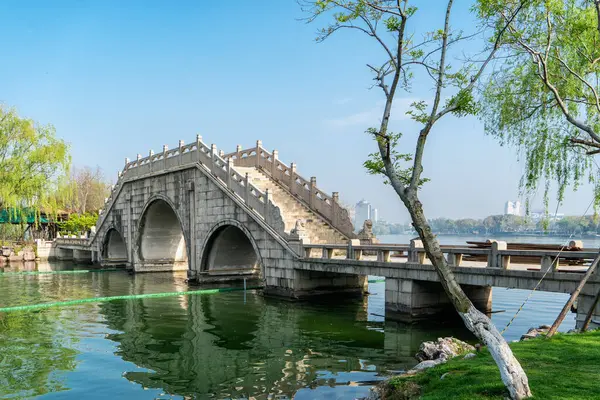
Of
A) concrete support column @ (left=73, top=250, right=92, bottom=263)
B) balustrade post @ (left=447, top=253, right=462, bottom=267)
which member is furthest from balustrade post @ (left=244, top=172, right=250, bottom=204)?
concrete support column @ (left=73, top=250, right=92, bottom=263)

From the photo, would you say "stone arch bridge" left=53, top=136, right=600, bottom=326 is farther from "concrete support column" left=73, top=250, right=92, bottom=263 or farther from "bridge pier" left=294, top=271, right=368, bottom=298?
"concrete support column" left=73, top=250, right=92, bottom=263

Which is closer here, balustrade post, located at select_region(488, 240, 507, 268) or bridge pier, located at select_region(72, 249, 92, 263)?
balustrade post, located at select_region(488, 240, 507, 268)

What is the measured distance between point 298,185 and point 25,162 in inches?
947

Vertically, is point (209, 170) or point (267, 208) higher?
point (209, 170)

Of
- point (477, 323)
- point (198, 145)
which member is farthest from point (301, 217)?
point (477, 323)

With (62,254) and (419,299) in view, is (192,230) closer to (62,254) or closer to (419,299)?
(419,299)

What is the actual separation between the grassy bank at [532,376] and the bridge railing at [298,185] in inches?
491

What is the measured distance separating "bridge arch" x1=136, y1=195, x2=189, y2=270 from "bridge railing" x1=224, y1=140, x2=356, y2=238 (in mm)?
7093

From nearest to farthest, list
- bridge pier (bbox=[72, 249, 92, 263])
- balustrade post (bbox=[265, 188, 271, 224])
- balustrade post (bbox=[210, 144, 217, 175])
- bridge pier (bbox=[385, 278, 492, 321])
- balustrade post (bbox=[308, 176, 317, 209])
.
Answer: bridge pier (bbox=[385, 278, 492, 321])
balustrade post (bbox=[265, 188, 271, 224])
balustrade post (bbox=[308, 176, 317, 209])
balustrade post (bbox=[210, 144, 217, 175])
bridge pier (bbox=[72, 249, 92, 263])

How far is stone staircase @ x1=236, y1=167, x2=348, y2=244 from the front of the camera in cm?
2048

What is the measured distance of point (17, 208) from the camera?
123 feet

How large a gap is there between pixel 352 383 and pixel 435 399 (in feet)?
11.9

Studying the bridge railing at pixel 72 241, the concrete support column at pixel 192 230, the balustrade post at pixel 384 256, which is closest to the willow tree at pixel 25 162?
the bridge railing at pixel 72 241

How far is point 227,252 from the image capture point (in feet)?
81.5
